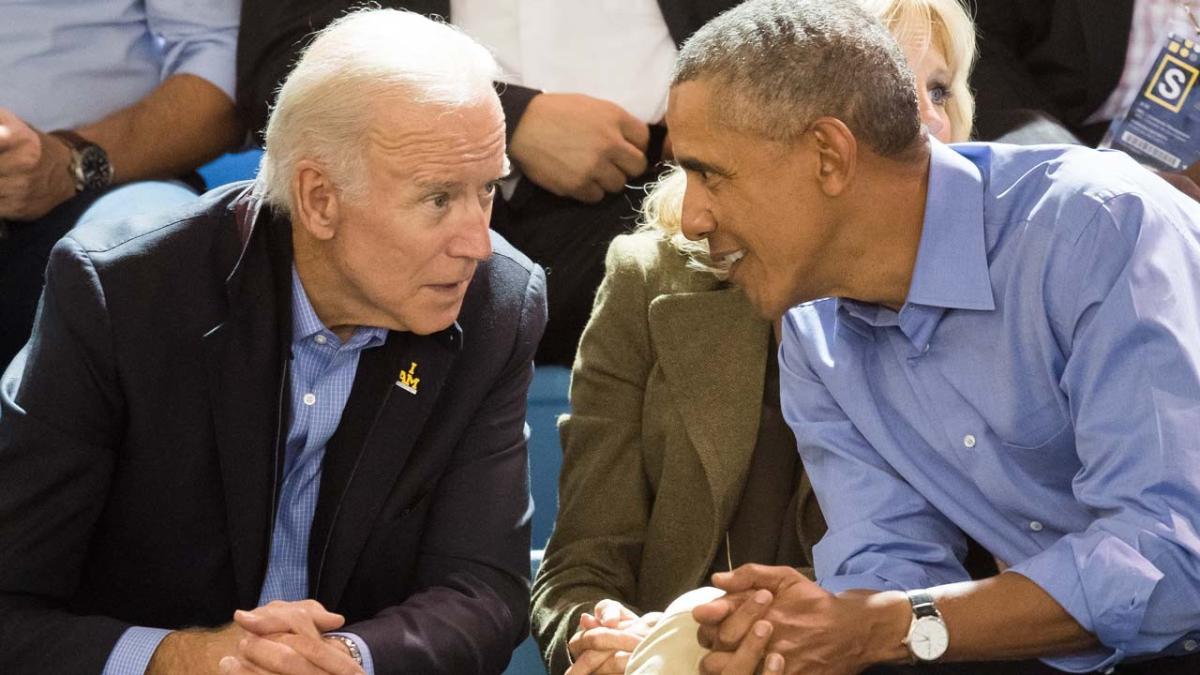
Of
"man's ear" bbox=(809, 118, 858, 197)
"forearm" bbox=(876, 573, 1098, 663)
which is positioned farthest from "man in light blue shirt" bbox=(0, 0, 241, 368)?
"forearm" bbox=(876, 573, 1098, 663)

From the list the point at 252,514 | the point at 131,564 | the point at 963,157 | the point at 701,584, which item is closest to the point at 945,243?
the point at 963,157

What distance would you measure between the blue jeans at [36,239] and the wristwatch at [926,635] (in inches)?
59.0

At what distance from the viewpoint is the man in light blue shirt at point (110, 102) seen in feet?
9.57

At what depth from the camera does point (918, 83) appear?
2.59 metres

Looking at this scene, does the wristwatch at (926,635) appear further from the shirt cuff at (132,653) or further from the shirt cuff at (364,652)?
the shirt cuff at (132,653)

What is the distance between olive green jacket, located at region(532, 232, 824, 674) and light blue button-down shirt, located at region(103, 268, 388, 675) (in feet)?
1.22

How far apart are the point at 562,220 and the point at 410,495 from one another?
88 centimetres

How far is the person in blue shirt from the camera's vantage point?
6.11ft

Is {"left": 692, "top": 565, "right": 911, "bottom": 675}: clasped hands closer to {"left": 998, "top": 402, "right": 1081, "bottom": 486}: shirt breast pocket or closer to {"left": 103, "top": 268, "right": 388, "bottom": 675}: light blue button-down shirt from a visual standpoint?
{"left": 998, "top": 402, "right": 1081, "bottom": 486}: shirt breast pocket

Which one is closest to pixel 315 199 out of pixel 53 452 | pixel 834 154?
pixel 53 452

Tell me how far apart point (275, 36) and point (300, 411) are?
110 cm

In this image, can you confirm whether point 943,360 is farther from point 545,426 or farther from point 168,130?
point 168,130

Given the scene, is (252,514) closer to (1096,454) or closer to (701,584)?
(701,584)

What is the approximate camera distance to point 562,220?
2992mm
